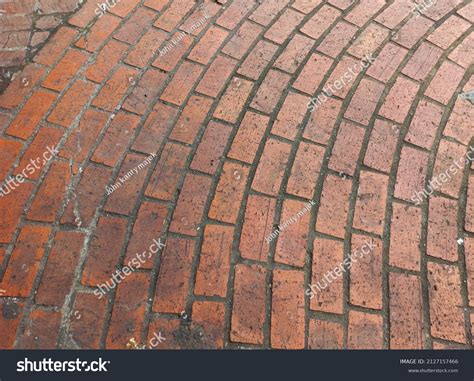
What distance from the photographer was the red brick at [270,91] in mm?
3029

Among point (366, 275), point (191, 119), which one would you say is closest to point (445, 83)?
point (366, 275)

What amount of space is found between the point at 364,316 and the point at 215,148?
134 cm

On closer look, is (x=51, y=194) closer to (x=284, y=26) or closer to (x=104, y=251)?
(x=104, y=251)

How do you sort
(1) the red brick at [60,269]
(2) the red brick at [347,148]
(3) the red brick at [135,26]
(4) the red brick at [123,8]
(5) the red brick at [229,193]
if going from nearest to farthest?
(1) the red brick at [60,269] < (5) the red brick at [229,193] < (2) the red brick at [347,148] < (3) the red brick at [135,26] < (4) the red brick at [123,8]

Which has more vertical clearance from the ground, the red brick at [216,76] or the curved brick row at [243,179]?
the red brick at [216,76]

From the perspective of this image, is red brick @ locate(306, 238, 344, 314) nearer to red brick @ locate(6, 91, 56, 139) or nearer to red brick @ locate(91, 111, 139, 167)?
red brick @ locate(91, 111, 139, 167)

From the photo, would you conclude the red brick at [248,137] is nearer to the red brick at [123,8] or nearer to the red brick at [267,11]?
the red brick at [267,11]

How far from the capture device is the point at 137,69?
10.6 feet

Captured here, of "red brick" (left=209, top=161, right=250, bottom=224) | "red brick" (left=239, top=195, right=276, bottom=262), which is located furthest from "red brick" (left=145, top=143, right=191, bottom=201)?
"red brick" (left=239, top=195, right=276, bottom=262)

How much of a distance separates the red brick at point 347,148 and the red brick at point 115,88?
4.85ft

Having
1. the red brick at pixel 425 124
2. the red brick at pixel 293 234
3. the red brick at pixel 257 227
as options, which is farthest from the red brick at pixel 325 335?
the red brick at pixel 425 124

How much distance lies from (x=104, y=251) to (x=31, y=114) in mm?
1161

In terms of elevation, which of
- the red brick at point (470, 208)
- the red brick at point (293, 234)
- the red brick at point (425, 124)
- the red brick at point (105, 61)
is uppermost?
the red brick at point (105, 61)
